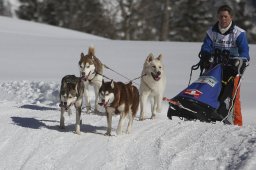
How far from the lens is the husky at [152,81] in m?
7.06

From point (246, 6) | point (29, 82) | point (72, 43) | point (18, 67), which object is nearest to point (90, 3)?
point (246, 6)

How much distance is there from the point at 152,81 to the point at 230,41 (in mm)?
1171

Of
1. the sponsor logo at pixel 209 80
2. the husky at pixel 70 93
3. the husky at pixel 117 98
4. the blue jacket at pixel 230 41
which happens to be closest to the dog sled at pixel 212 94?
the sponsor logo at pixel 209 80

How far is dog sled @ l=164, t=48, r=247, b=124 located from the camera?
6523 millimetres

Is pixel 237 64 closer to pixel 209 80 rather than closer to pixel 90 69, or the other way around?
pixel 209 80

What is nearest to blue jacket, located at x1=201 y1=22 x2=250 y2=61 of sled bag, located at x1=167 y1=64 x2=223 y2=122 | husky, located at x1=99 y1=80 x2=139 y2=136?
sled bag, located at x1=167 y1=64 x2=223 y2=122

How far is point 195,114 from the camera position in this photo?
6633 mm

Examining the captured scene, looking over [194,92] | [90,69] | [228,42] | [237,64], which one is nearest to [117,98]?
[194,92]

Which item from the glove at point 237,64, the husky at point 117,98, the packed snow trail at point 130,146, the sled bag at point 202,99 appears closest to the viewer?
the packed snow trail at point 130,146

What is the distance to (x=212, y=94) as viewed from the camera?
6.55 m

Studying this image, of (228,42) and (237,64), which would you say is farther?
(228,42)

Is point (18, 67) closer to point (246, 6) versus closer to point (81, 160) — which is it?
point (81, 160)

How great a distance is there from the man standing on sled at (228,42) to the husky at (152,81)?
2.04ft

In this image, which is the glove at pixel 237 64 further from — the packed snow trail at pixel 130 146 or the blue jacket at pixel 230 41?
the packed snow trail at pixel 130 146
